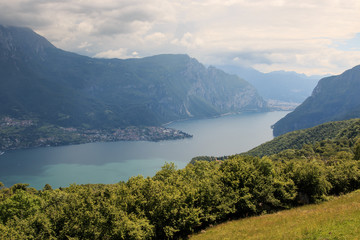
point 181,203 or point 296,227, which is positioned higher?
point 181,203

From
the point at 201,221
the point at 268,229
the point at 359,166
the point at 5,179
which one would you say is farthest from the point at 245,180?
the point at 5,179

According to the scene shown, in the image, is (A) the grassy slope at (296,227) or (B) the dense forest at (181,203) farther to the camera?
(B) the dense forest at (181,203)

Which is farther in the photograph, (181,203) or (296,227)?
(181,203)

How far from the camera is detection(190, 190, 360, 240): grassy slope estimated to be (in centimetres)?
2241

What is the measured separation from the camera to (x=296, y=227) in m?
25.3

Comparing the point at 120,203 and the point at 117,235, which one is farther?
the point at 120,203

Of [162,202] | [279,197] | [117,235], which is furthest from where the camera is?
[279,197]

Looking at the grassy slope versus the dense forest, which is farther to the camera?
the dense forest

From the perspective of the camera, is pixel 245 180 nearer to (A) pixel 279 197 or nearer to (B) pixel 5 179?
(A) pixel 279 197

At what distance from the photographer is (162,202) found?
3288cm

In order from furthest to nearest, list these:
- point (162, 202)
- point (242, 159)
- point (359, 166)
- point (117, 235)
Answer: point (359, 166) → point (242, 159) → point (162, 202) → point (117, 235)

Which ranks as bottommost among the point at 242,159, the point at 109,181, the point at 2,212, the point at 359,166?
the point at 109,181

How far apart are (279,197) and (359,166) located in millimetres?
20747

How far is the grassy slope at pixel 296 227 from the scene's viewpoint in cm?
2241
